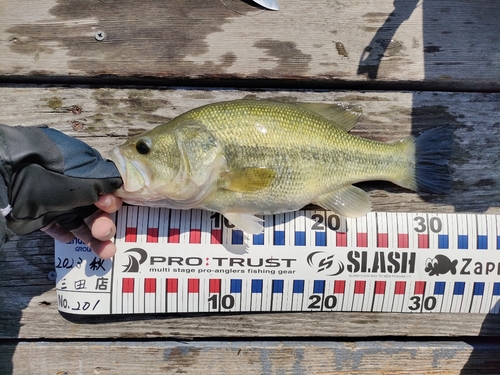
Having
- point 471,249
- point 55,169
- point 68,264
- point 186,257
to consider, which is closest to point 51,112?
point 55,169

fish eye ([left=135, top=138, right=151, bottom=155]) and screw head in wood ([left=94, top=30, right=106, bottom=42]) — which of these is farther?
screw head in wood ([left=94, top=30, right=106, bottom=42])

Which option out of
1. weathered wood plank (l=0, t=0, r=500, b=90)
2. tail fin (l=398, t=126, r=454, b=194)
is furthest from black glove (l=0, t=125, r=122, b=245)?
tail fin (l=398, t=126, r=454, b=194)

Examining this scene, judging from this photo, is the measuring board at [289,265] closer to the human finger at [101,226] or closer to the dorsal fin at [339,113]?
the human finger at [101,226]

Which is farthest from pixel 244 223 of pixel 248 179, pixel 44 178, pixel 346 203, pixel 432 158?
pixel 432 158

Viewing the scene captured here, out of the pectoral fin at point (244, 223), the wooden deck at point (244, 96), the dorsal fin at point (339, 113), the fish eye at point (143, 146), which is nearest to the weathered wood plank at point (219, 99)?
the wooden deck at point (244, 96)

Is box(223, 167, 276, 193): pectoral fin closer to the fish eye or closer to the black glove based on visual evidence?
the fish eye

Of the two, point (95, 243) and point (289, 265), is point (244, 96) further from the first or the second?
point (95, 243)

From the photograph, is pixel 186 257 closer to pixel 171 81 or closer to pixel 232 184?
pixel 232 184
